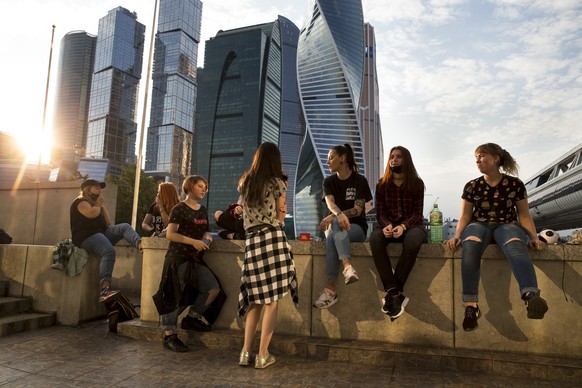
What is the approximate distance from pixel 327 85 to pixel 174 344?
95414 millimetres

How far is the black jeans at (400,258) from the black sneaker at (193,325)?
2264mm

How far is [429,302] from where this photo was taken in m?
4.21

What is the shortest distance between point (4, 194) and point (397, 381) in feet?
34.8

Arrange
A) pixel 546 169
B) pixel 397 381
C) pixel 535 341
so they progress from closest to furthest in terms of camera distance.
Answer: pixel 397 381, pixel 535 341, pixel 546 169

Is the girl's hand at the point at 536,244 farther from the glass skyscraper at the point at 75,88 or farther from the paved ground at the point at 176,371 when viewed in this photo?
the glass skyscraper at the point at 75,88

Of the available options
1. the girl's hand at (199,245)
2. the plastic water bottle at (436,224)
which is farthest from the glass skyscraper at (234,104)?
the girl's hand at (199,245)

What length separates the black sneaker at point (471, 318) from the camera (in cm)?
369

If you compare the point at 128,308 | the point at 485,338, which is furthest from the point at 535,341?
the point at 128,308

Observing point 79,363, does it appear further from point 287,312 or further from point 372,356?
point 372,356

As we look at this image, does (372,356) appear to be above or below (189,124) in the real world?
below

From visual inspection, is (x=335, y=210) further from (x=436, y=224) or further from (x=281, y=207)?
(x=436, y=224)

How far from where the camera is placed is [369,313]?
14.4ft

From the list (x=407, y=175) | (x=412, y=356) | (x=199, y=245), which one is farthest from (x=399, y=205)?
(x=199, y=245)

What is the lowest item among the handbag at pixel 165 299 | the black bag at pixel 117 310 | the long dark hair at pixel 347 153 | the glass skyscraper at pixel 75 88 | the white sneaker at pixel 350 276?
the black bag at pixel 117 310
